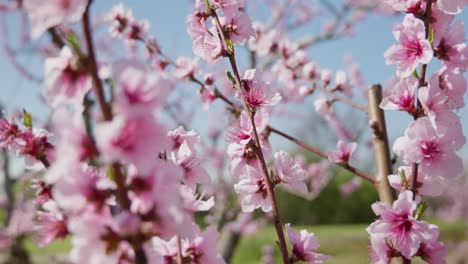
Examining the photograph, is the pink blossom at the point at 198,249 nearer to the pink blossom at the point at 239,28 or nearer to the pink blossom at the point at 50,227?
the pink blossom at the point at 50,227

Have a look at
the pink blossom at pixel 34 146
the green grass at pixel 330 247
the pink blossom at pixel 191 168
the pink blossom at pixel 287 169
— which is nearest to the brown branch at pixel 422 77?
the pink blossom at pixel 287 169

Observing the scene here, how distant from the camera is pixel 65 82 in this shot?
566 mm

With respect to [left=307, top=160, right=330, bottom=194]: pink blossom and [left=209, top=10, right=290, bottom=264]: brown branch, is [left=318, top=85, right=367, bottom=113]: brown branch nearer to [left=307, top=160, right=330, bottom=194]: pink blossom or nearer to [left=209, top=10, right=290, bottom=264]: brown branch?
[left=209, top=10, right=290, bottom=264]: brown branch

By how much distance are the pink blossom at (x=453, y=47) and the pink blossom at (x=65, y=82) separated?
0.78m

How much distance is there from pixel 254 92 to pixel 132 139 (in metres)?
0.56

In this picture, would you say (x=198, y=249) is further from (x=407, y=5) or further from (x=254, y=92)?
(x=407, y=5)

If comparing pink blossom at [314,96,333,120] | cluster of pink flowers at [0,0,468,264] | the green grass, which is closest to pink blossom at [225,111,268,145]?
cluster of pink flowers at [0,0,468,264]

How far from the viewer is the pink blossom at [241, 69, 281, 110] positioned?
1.02m

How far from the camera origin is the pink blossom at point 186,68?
1.61 meters

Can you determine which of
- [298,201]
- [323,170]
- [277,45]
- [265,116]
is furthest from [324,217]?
[265,116]

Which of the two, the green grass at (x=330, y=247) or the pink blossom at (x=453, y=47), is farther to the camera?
the green grass at (x=330, y=247)

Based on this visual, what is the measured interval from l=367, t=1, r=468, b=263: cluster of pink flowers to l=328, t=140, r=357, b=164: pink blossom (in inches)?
10.7

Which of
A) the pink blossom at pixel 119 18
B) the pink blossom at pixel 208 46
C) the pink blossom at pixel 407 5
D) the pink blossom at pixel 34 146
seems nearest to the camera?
the pink blossom at pixel 34 146

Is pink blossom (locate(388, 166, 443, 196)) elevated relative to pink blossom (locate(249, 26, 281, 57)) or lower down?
lower down
